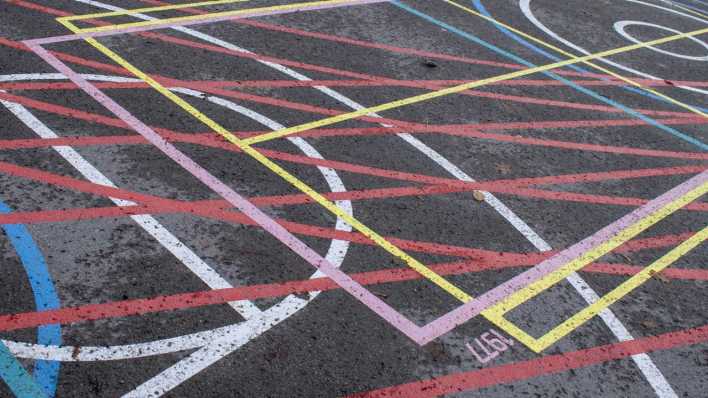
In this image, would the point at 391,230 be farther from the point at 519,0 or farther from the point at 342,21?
the point at 519,0

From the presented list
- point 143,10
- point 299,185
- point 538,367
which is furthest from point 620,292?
point 143,10

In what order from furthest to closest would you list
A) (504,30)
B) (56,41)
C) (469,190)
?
(504,30)
(56,41)
(469,190)

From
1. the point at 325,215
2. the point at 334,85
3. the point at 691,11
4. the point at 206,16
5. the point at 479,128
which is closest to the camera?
the point at 325,215

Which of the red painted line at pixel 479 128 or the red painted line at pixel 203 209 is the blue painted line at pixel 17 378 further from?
the red painted line at pixel 479 128

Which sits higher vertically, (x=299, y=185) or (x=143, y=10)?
(x=143, y=10)

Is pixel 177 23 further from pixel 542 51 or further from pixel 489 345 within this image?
pixel 489 345

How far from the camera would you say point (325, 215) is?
5301 mm

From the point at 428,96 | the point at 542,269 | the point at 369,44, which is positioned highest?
the point at 369,44

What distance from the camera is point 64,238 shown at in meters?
4.61

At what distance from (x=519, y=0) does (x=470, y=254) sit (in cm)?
757

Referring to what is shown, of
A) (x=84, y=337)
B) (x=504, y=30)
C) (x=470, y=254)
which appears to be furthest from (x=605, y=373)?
(x=504, y=30)

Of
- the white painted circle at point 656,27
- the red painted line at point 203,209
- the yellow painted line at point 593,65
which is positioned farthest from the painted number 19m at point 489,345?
the white painted circle at point 656,27

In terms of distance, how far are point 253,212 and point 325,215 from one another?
581 mm

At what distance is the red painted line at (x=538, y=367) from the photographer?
3.99 m
